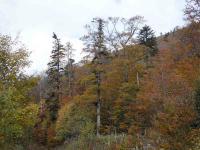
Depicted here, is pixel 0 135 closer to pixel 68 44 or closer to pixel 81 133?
pixel 81 133

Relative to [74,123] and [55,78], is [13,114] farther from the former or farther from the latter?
[55,78]

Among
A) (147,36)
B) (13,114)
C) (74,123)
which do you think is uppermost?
(147,36)

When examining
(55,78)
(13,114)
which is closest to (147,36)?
(55,78)

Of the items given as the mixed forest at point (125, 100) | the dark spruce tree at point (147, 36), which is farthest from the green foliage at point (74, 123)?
the dark spruce tree at point (147, 36)

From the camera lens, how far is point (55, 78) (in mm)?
63688

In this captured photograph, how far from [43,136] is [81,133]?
45.9 ft

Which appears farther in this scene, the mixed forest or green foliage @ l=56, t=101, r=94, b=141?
green foliage @ l=56, t=101, r=94, b=141

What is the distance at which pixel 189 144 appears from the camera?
22.5 metres

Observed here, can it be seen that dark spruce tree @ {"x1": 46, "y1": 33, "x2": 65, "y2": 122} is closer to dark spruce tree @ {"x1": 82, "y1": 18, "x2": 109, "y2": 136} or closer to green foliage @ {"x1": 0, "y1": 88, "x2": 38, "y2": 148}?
dark spruce tree @ {"x1": 82, "y1": 18, "x2": 109, "y2": 136}

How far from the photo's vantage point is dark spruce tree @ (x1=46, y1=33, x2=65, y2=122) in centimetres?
6238

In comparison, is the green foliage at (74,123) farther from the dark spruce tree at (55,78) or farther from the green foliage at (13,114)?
the green foliage at (13,114)

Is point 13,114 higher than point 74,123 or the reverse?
the reverse

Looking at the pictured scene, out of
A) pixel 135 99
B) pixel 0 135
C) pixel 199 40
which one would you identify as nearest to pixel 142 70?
pixel 135 99

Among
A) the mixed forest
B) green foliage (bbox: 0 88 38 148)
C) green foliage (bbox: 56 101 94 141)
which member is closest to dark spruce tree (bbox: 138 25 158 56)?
the mixed forest
